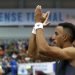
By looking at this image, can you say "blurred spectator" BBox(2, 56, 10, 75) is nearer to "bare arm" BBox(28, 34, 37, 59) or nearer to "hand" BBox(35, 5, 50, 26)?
"bare arm" BBox(28, 34, 37, 59)

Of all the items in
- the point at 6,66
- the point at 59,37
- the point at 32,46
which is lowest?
the point at 6,66

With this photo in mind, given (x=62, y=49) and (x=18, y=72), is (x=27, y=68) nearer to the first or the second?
(x=18, y=72)

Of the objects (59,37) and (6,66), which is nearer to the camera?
(59,37)

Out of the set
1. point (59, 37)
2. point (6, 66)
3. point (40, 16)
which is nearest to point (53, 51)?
point (59, 37)

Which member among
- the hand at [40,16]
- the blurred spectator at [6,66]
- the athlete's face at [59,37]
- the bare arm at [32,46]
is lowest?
the blurred spectator at [6,66]

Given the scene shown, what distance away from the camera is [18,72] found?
36.1ft

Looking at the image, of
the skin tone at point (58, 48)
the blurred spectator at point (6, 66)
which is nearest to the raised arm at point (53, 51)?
the skin tone at point (58, 48)

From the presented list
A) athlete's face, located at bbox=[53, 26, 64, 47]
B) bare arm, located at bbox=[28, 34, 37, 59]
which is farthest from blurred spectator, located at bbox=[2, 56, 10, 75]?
athlete's face, located at bbox=[53, 26, 64, 47]

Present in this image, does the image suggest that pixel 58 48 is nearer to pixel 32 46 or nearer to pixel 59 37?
pixel 59 37

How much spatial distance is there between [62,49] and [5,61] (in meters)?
10.8

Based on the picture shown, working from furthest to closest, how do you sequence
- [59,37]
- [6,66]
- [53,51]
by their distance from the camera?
1. [6,66]
2. [59,37]
3. [53,51]

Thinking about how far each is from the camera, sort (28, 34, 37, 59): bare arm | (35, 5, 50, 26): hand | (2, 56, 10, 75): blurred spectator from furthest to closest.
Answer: (2, 56, 10, 75): blurred spectator → (28, 34, 37, 59): bare arm → (35, 5, 50, 26): hand

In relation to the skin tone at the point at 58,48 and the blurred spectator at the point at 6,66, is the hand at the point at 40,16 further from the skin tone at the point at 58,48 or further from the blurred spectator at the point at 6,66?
the blurred spectator at the point at 6,66

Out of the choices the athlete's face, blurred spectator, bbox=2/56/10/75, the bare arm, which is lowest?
blurred spectator, bbox=2/56/10/75
